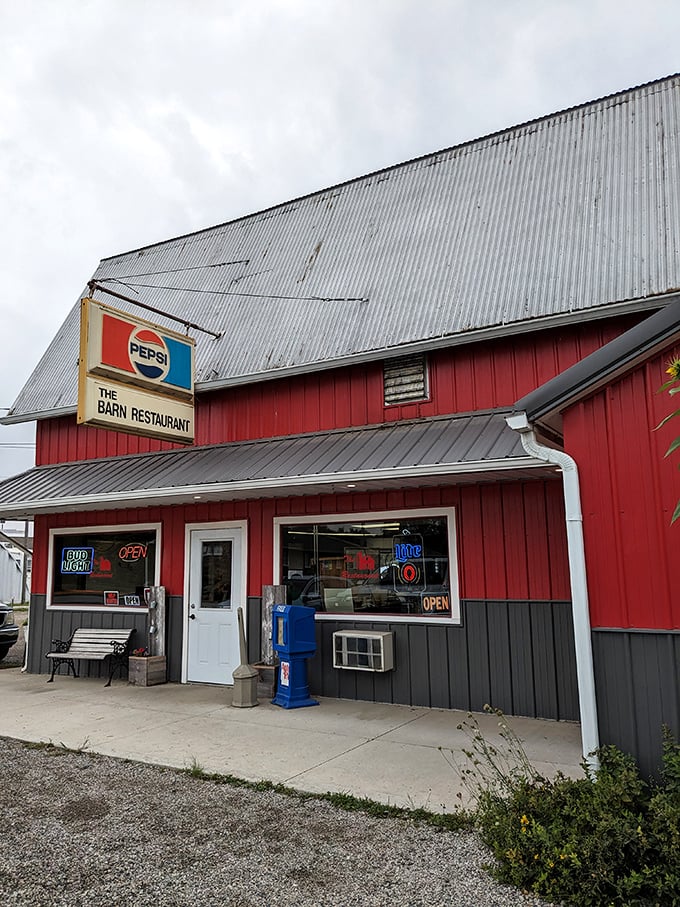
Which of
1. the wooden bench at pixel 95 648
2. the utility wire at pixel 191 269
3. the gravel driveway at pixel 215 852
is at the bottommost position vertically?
the gravel driveway at pixel 215 852

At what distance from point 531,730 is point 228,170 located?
26.4 metres

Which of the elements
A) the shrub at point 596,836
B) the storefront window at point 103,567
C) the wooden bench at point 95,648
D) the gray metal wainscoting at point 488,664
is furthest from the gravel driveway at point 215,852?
the storefront window at point 103,567

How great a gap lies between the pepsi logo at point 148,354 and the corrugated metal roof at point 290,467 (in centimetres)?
139

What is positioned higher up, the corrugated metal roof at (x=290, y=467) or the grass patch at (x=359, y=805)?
the corrugated metal roof at (x=290, y=467)

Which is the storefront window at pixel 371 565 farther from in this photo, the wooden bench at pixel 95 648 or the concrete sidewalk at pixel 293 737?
the wooden bench at pixel 95 648

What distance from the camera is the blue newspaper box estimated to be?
8102 millimetres

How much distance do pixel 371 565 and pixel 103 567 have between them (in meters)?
4.89

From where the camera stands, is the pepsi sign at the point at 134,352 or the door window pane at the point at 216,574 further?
the door window pane at the point at 216,574

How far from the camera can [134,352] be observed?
8500 millimetres

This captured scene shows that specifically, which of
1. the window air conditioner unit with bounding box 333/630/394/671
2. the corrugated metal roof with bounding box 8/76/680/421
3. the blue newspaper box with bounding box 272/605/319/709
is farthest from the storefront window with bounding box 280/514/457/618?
the corrugated metal roof with bounding box 8/76/680/421

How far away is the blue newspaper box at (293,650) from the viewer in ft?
26.6

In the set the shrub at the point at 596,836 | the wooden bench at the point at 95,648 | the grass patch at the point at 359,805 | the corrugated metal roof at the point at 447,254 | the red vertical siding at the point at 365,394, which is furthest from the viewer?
the wooden bench at the point at 95,648

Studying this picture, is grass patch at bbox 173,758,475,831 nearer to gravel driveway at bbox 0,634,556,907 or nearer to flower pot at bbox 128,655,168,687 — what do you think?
gravel driveway at bbox 0,634,556,907

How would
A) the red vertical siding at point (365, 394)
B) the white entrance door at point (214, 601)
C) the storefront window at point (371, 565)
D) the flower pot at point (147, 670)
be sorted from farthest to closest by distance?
the flower pot at point (147, 670), the white entrance door at point (214, 601), the storefront window at point (371, 565), the red vertical siding at point (365, 394)
